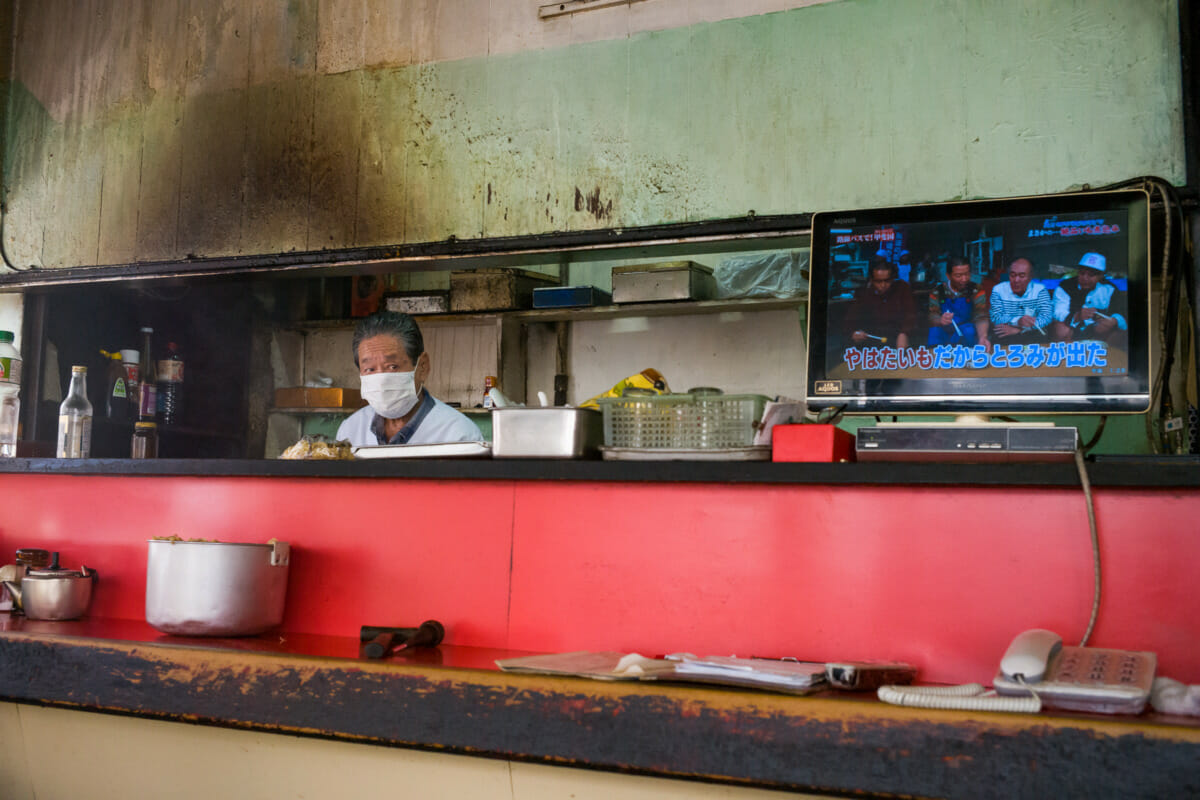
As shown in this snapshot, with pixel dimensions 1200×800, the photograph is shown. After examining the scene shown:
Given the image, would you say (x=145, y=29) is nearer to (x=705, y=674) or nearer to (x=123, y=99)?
(x=123, y=99)

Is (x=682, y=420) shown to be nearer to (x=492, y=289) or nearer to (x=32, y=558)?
(x=32, y=558)

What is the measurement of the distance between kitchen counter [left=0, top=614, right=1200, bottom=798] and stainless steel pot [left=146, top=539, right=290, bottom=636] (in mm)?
49

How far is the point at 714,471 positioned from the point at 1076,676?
2.37 ft

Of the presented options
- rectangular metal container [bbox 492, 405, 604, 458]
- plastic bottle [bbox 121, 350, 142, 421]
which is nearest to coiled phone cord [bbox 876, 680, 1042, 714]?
rectangular metal container [bbox 492, 405, 604, 458]

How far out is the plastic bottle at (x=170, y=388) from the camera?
5086mm

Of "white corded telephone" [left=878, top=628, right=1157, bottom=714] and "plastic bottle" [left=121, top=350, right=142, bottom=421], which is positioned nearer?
"white corded telephone" [left=878, top=628, right=1157, bottom=714]

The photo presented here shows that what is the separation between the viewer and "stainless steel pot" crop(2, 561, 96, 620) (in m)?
2.43

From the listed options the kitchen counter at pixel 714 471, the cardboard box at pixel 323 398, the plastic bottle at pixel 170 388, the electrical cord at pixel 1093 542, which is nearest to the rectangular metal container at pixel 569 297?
the cardboard box at pixel 323 398

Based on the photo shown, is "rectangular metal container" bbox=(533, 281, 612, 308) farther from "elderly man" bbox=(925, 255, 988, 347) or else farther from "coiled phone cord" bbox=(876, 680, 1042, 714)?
"coiled phone cord" bbox=(876, 680, 1042, 714)

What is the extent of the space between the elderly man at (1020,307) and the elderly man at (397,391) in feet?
8.35

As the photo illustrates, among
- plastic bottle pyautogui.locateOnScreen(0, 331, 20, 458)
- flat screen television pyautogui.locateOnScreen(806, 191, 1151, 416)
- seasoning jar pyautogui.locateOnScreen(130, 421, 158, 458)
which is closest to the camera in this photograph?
flat screen television pyautogui.locateOnScreen(806, 191, 1151, 416)

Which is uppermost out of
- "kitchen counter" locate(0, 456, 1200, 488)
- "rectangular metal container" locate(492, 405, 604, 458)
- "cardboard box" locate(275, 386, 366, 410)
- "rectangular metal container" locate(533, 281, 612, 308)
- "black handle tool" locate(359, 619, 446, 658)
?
"rectangular metal container" locate(533, 281, 612, 308)

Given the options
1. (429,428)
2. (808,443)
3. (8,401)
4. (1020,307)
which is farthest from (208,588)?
(429,428)

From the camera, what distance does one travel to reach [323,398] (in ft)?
18.0
